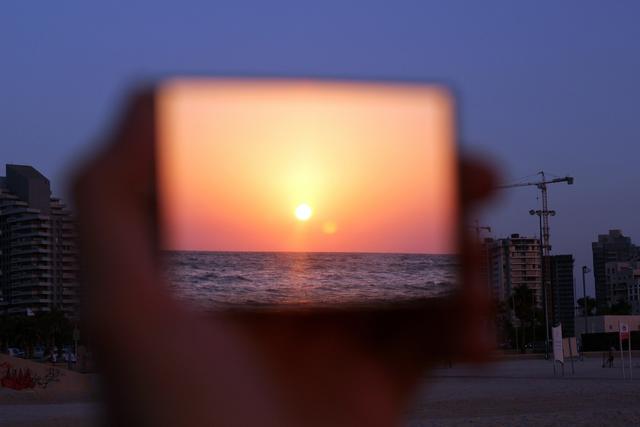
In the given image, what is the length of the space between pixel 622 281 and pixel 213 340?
185477mm

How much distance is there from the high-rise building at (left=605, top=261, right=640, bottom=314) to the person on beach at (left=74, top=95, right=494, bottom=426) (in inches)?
6824

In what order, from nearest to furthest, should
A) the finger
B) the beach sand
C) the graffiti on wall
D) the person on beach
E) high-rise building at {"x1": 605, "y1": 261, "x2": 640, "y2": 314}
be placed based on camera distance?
the person on beach → the finger → the beach sand → the graffiti on wall → high-rise building at {"x1": 605, "y1": 261, "x2": 640, "y2": 314}

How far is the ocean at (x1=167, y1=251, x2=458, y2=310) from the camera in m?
1.28

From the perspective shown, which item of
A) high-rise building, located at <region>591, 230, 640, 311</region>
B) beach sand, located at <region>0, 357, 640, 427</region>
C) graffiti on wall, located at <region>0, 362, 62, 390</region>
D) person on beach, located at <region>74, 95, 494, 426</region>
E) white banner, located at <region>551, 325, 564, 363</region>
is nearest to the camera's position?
person on beach, located at <region>74, 95, 494, 426</region>

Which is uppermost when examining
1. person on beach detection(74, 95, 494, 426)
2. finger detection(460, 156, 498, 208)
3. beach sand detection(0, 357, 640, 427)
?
finger detection(460, 156, 498, 208)

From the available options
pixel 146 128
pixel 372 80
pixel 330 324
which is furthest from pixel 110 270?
pixel 372 80

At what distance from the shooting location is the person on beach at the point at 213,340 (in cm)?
121

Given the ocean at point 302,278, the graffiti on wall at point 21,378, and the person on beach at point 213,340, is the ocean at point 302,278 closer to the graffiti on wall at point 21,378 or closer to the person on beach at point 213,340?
the person on beach at point 213,340

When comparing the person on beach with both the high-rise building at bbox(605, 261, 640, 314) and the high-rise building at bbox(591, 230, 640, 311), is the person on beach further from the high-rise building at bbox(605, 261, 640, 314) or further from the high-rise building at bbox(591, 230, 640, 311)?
the high-rise building at bbox(591, 230, 640, 311)

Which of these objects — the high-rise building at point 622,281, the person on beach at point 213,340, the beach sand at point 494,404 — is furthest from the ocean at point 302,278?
the high-rise building at point 622,281

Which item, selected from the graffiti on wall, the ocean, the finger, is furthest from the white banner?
the ocean

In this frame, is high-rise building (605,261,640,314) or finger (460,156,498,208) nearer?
finger (460,156,498,208)

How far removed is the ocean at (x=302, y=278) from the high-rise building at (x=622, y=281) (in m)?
173

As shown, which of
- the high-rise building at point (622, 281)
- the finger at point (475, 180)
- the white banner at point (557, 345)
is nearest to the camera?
the finger at point (475, 180)
